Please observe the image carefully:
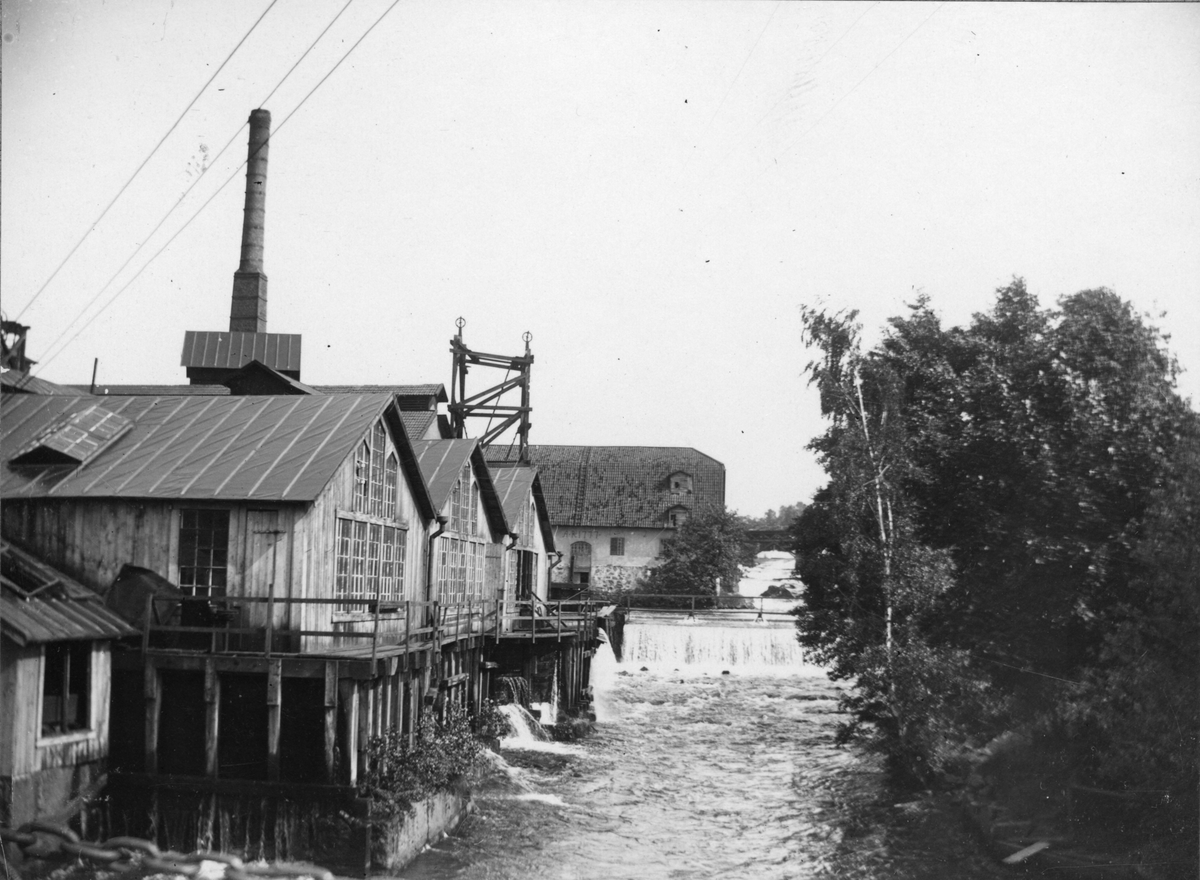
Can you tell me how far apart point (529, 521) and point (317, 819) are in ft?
66.1

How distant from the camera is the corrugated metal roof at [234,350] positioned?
103 ft

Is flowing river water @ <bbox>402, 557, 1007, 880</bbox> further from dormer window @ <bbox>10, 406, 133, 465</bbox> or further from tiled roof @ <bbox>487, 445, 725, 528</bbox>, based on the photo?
tiled roof @ <bbox>487, 445, 725, 528</bbox>

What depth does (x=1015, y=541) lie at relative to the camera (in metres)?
19.9

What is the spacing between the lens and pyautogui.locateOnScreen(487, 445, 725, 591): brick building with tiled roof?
5216 centimetres

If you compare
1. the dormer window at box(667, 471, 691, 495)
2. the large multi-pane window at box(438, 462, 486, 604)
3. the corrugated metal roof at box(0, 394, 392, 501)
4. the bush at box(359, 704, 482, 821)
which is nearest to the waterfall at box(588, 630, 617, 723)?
the large multi-pane window at box(438, 462, 486, 604)

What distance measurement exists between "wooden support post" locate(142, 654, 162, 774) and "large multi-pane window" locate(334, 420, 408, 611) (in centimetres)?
303

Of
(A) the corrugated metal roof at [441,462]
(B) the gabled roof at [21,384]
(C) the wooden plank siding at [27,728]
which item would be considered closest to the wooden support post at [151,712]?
(C) the wooden plank siding at [27,728]

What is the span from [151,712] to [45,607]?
7.09ft

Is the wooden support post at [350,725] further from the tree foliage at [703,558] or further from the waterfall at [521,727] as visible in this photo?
the tree foliage at [703,558]

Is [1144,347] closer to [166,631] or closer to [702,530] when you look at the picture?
[166,631]

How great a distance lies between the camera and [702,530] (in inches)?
1934

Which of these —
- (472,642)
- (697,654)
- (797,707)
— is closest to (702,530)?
(697,654)

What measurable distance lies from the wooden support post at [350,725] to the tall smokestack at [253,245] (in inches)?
744

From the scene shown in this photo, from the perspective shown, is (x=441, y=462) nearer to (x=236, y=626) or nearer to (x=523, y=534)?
(x=523, y=534)
